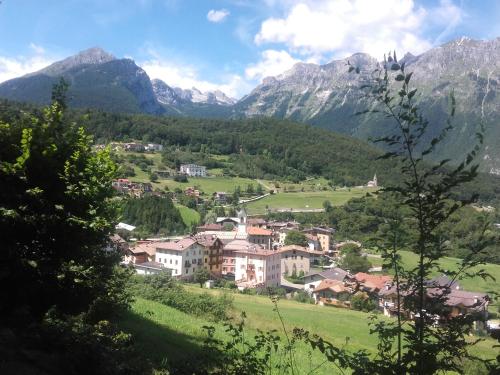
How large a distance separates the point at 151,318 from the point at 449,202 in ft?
36.9

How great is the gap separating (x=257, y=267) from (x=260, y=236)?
1793cm

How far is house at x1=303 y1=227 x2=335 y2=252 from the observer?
77.9 m

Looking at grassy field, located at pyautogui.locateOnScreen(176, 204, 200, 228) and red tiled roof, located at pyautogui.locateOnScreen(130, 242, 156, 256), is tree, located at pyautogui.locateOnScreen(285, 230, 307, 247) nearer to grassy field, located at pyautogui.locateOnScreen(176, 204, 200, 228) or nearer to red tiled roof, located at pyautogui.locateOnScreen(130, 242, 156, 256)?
grassy field, located at pyautogui.locateOnScreen(176, 204, 200, 228)

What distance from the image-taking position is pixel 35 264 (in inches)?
298

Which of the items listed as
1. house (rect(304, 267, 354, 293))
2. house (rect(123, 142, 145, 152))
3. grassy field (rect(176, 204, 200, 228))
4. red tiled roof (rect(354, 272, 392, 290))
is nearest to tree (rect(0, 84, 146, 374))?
red tiled roof (rect(354, 272, 392, 290))

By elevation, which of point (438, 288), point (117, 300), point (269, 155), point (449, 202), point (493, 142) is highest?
point (493, 142)

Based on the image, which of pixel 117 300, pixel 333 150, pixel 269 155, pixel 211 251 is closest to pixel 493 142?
pixel 333 150

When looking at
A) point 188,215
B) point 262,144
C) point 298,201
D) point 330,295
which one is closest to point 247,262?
point 330,295

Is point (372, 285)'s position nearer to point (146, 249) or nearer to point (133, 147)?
point (146, 249)

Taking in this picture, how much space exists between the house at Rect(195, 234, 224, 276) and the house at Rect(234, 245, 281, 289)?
3177 mm

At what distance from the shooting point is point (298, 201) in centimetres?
10362

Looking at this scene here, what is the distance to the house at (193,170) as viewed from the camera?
11977 cm

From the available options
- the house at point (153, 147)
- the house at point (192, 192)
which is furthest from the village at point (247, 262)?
the house at point (153, 147)

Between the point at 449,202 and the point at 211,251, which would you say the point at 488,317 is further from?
the point at 211,251
